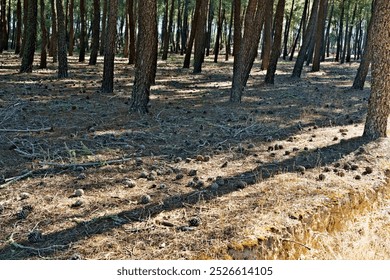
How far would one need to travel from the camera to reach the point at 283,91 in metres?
14.0

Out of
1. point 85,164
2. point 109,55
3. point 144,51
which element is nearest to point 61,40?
point 109,55

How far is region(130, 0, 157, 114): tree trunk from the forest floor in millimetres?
411

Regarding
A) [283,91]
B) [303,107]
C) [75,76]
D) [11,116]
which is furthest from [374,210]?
[75,76]

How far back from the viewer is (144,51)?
8.83 metres

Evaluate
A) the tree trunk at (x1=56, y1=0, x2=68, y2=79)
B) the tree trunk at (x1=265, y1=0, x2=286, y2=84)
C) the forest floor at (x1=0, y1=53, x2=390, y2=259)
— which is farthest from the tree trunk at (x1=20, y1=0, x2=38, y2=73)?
the tree trunk at (x1=265, y1=0, x2=286, y2=84)

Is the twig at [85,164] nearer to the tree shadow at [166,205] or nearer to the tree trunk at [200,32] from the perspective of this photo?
the tree shadow at [166,205]

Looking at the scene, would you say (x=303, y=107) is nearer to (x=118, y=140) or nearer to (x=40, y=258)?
(x=118, y=140)

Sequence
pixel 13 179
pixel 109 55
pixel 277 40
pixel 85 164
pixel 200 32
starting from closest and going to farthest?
pixel 13 179
pixel 85 164
pixel 109 55
pixel 277 40
pixel 200 32

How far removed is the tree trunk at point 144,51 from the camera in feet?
28.6

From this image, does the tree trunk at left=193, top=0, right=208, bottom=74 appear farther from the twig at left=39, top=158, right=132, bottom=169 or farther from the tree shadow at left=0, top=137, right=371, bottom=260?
the twig at left=39, top=158, right=132, bottom=169

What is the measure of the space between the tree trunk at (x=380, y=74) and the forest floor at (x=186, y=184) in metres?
0.36

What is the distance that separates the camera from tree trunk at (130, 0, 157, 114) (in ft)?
28.6

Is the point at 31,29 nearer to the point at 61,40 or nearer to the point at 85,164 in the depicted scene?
the point at 61,40

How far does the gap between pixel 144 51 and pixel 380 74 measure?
15.9 feet
